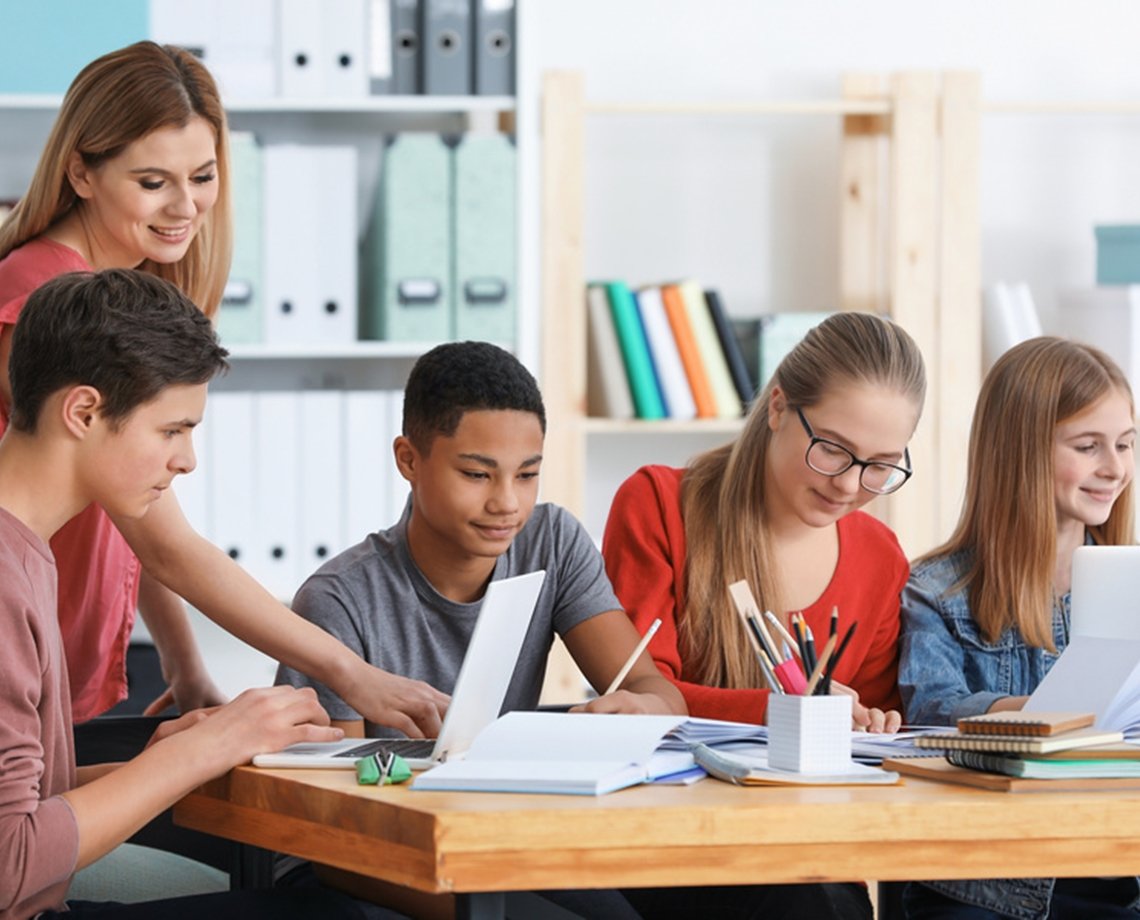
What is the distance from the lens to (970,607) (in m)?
1.95

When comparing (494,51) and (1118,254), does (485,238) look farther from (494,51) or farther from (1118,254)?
(1118,254)

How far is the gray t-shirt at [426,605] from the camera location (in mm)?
1796

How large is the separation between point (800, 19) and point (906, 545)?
1.20 metres

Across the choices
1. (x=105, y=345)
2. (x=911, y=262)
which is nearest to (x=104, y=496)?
(x=105, y=345)

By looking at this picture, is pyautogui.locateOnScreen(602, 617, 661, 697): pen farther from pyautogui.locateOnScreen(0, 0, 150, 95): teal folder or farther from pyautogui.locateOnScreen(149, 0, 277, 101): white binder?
pyautogui.locateOnScreen(0, 0, 150, 95): teal folder

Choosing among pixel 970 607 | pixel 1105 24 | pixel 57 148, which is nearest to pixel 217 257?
pixel 57 148

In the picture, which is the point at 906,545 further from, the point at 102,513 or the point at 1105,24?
the point at 102,513

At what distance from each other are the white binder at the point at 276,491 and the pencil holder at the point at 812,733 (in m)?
2.03

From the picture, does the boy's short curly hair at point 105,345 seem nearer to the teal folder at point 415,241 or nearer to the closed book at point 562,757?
the closed book at point 562,757

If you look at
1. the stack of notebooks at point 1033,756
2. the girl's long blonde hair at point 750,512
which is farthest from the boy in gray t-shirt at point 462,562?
the stack of notebooks at point 1033,756

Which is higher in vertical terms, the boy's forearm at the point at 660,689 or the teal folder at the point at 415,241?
the teal folder at the point at 415,241

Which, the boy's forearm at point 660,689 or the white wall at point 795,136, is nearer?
the boy's forearm at point 660,689

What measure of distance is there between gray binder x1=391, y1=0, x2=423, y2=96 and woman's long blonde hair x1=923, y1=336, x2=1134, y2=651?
1.61m

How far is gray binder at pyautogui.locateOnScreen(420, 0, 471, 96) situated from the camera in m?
3.21
